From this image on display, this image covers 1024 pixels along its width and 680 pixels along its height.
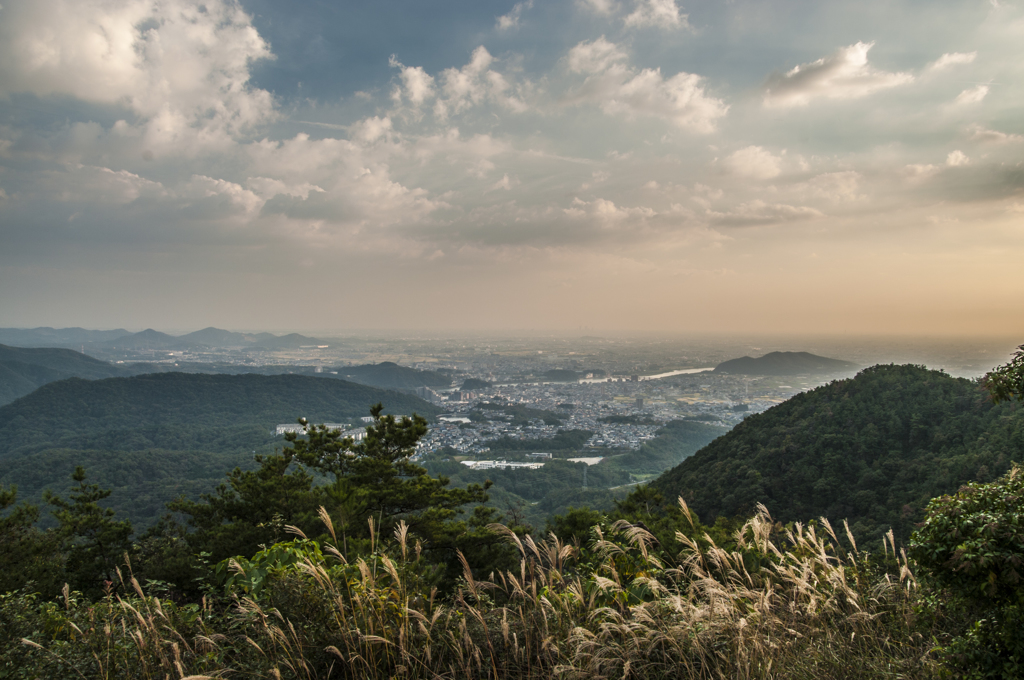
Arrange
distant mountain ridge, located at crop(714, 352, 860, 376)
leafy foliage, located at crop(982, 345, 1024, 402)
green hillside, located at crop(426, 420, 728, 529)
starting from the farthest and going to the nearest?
distant mountain ridge, located at crop(714, 352, 860, 376) < green hillside, located at crop(426, 420, 728, 529) < leafy foliage, located at crop(982, 345, 1024, 402)

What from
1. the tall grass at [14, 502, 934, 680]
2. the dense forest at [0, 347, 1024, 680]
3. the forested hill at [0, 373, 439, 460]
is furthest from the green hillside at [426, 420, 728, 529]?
the tall grass at [14, 502, 934, 680]

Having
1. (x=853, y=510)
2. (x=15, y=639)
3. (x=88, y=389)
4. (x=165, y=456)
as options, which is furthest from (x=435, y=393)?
(x=15, y=639)

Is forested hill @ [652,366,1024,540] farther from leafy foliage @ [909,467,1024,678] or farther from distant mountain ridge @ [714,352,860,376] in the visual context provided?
distant mountain ridge @ [714,352,860,376]

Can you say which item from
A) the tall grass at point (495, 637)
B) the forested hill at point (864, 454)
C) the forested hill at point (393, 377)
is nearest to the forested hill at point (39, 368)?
the forested hill at point (393, 377)

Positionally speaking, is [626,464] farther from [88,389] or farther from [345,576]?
[88,389]

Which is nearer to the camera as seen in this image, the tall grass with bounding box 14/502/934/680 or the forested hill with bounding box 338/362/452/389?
the tall grass with bounding box 14/502/934/680

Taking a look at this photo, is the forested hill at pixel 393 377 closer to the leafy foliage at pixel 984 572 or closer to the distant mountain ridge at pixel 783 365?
the distant mountain ridge at pixel 783 365
